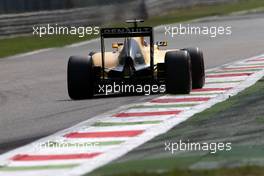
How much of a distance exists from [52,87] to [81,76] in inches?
119

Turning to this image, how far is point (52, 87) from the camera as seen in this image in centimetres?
1773

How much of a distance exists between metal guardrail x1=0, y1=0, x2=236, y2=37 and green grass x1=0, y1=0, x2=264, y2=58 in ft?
1.14

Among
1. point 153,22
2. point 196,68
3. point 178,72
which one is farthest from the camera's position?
point 153,22

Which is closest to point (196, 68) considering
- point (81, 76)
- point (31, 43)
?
point (81, 76)

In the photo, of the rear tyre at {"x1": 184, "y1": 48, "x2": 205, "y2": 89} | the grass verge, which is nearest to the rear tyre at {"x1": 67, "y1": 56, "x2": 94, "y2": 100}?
the rear tyre at {"x1": 184, "y1": 48, "x2": 205, "y2": 89}

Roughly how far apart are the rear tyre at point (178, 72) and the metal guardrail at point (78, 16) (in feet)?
60.8

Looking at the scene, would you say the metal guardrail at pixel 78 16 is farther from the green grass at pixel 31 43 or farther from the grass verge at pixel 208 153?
the grass verge at pixel 208 153

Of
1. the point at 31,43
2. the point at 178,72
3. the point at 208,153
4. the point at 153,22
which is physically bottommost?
the point at 31,43

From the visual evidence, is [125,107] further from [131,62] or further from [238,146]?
[238,146]

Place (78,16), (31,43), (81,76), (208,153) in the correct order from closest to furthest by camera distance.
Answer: (208,153) < (81,76) < (31,43) < (78,16)

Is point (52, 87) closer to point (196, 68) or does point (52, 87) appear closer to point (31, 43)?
point (196, 68)

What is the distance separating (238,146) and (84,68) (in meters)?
5.90

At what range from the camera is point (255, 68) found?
18.7 m

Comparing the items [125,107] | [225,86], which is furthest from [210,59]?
[125,107]
